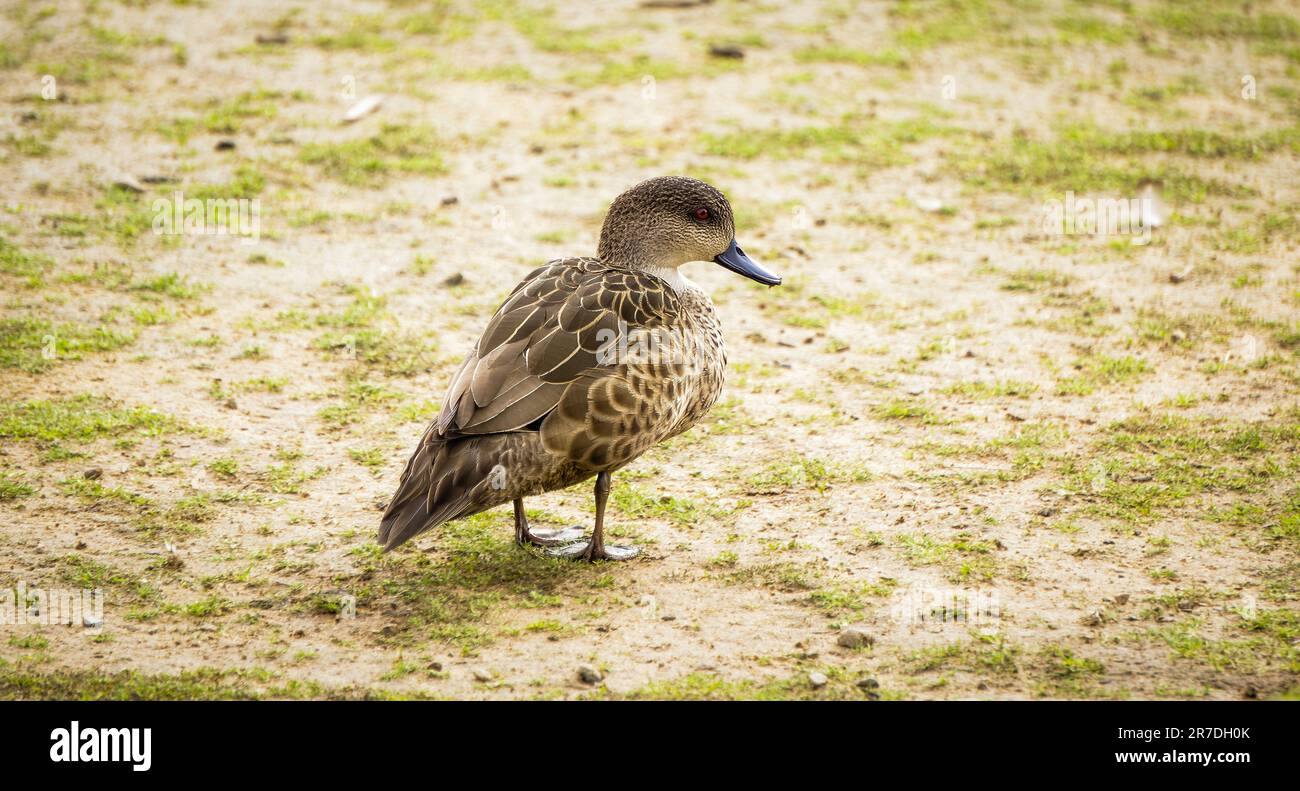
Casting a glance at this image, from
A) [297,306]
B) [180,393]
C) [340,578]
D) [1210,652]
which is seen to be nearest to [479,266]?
[297,306]

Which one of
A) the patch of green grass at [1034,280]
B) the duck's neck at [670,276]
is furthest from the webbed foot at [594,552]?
the patch of green grass at [1034,280]

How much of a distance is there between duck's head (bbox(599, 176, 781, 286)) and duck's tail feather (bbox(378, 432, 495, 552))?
4.89ft

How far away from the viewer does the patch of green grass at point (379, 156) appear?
9203mm

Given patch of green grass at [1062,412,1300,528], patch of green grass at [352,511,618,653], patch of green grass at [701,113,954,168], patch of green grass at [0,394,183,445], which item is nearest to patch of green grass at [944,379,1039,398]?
patch of green grass at [1062,412,1300,528]

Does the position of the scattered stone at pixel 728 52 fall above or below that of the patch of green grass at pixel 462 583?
above

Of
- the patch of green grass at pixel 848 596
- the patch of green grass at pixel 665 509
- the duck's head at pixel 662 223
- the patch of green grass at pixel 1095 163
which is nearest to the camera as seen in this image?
the patch of green grass at pixel 848 596

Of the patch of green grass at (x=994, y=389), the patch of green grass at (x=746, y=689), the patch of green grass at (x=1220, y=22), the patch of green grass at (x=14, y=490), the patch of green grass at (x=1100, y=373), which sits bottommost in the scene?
the patch of green grass at (x=746, y=689)

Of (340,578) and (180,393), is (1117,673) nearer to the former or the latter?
(340,578)

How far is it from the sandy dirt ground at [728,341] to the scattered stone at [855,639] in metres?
0.02

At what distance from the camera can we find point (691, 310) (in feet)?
18.4

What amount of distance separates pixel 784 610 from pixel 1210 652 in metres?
1.57

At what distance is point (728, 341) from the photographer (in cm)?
724

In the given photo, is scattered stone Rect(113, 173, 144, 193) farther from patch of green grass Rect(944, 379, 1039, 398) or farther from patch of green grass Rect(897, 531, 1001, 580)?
patch of green grass Rect(897, 531, 1001, 580)

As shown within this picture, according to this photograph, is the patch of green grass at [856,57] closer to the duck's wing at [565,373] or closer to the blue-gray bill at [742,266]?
the blue-gray bill at [742,266]
